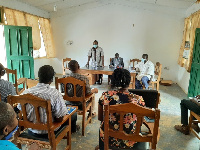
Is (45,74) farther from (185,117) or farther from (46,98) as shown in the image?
(185,117)

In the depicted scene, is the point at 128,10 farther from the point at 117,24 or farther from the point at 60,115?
the point at 60,115

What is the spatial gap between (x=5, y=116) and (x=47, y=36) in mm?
6109

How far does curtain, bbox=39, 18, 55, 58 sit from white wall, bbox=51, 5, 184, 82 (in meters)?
0.31

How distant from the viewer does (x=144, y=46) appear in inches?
237

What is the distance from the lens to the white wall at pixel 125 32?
18.9ft

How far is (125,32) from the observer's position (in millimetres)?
6074

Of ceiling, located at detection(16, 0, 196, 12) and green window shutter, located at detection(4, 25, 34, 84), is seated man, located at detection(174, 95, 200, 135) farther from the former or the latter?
green window shutter, located at detection(4, 25, 34, 84)

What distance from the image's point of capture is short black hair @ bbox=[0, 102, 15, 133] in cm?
91

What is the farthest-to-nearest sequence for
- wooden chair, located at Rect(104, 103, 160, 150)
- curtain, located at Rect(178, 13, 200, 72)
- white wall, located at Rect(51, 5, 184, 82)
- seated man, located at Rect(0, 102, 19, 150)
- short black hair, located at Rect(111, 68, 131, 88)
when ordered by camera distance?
1. white wall, located at Rect(51, 5, 184, 82)
2. curtain, located at Rect(178, 13, 200, 72)
3. short black hair, located at Rect(111, 68, 131, 88)
4. wooden chair, located at Rect(104, 103, 160, 150)
5. seated man, located at Rect(0, 102, 19, 150)

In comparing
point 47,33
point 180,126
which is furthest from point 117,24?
point 180,126

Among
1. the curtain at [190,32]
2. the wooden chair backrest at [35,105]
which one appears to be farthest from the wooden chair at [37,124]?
the curtain at [190,32]

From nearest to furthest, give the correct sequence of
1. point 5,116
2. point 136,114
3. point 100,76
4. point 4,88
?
point 5,116, point 136,114, point 4,88, point 100,76

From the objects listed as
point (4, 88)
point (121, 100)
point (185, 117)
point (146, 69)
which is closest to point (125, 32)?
point (146, 69)

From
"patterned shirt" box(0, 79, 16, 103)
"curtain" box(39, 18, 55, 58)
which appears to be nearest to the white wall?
"curtain" box(39, 18, 55, 58)
